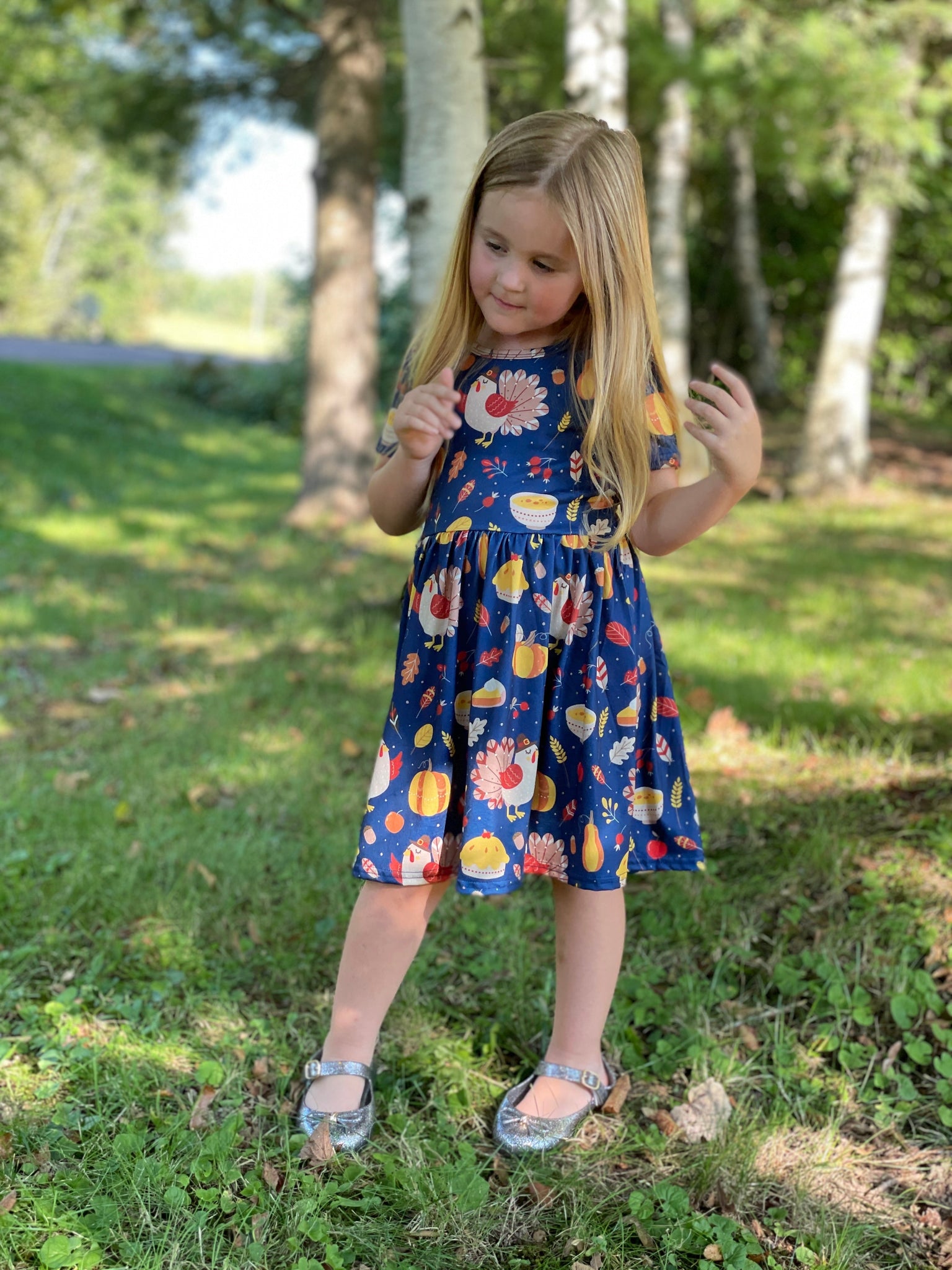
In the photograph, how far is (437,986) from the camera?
8.43ft

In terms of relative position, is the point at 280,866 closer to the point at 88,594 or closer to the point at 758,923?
the point at 758,923

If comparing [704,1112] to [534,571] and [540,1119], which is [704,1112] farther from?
[534,571]

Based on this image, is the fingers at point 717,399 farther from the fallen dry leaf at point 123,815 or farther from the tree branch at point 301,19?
the tree branch at point 301,19

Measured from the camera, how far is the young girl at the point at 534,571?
1896 mm

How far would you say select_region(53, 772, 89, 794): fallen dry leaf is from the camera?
3.39m

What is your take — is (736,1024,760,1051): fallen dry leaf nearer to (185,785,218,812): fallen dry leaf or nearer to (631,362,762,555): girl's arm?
(631,362,762,555): girl's arm

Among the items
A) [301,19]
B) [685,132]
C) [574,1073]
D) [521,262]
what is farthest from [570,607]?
[685,132]

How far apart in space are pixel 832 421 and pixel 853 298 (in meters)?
0.99

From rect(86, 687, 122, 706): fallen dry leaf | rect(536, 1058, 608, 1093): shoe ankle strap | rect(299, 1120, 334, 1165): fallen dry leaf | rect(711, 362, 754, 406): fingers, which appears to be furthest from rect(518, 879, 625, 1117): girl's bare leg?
rect(86, 687, 122, 706): fallen dry leaf

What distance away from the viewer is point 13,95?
13039mm

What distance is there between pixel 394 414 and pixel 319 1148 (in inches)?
52.1

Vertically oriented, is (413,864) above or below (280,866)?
above

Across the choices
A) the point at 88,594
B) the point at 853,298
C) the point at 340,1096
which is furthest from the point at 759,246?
the point at 340,1096

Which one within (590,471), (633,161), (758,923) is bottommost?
(758,923)
